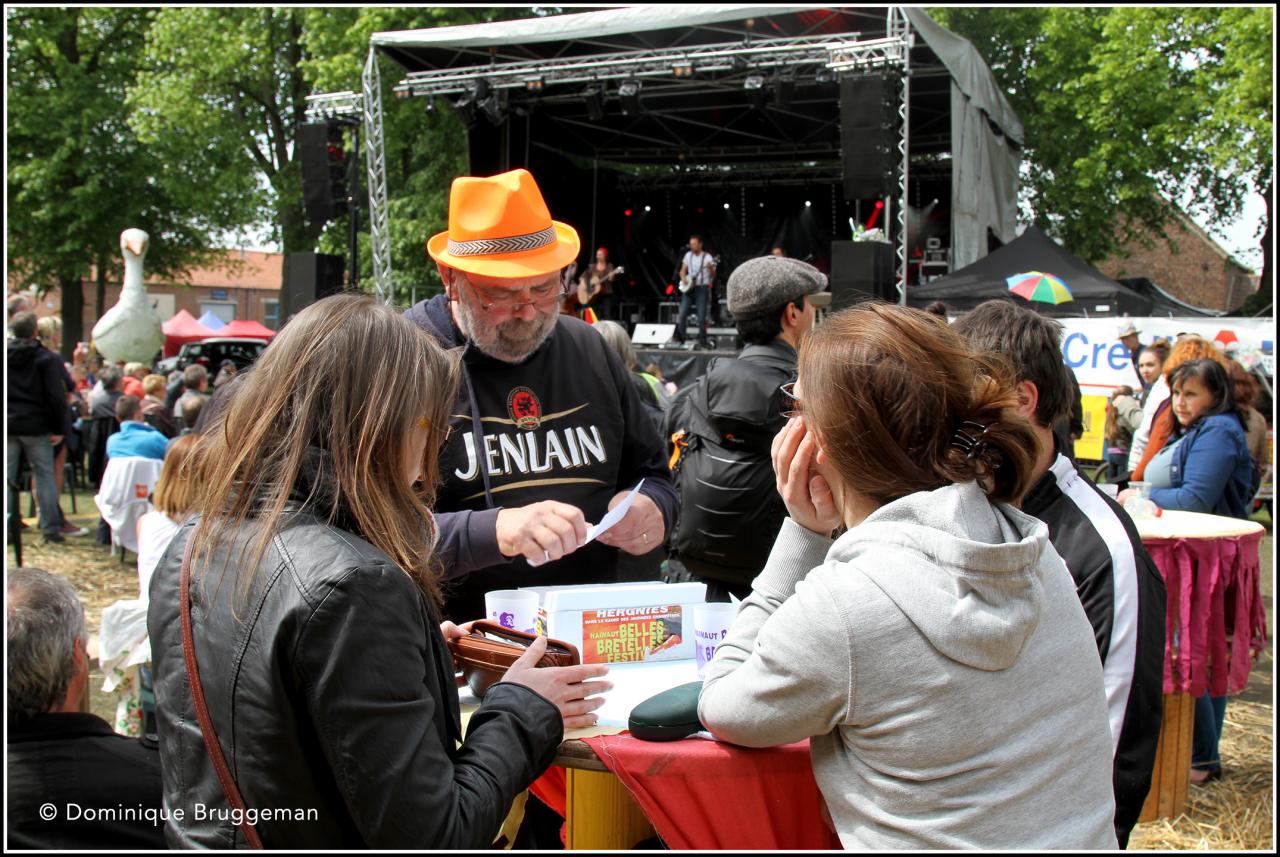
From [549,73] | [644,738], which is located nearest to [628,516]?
[644,738]

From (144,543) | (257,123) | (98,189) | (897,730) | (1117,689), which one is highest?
(257,123)

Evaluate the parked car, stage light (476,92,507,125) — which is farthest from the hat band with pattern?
the parked car

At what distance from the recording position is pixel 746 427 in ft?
10.5

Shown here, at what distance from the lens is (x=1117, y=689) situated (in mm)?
1716

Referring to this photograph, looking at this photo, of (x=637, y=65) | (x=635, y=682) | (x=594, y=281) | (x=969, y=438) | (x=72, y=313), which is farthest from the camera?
(x=72, y=313)

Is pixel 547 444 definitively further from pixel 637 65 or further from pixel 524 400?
pixel 637 65

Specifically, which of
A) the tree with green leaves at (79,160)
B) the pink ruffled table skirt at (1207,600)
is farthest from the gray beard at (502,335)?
the tree with green leaves at (79,160)

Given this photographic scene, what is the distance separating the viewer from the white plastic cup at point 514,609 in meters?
1.80

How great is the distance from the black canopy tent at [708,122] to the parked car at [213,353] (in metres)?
5.91

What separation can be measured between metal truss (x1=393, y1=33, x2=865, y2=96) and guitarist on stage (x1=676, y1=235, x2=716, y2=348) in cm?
330

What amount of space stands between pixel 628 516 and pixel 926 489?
1.05m

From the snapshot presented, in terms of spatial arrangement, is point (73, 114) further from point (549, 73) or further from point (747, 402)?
point (747, 402)

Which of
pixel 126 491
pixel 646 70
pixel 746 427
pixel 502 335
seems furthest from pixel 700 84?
pixel 502 335

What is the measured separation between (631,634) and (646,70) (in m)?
10.5
